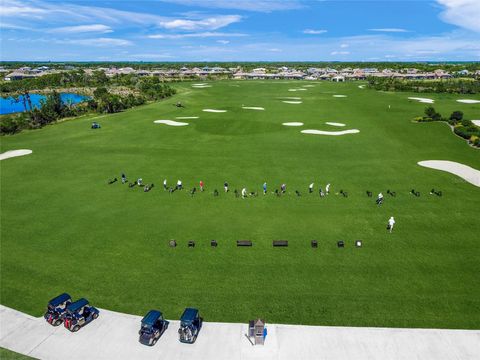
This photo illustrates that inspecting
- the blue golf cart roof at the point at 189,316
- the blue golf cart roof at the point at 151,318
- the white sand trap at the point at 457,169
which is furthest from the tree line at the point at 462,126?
the blue golf cart roof at the point at 151,318

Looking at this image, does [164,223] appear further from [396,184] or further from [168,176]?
[396,184]

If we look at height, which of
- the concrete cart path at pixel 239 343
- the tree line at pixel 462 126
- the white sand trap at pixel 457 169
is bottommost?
the concrete cart path at pixel 239 343

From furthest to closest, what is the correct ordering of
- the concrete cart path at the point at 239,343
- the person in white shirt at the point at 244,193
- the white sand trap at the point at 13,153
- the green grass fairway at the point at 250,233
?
the white sand trap at the point at 13,153 → the person in white shirt at the point at 244,193 → the green grass fairway at the point at 250,233 → the concrete cart path at the point at 239,343

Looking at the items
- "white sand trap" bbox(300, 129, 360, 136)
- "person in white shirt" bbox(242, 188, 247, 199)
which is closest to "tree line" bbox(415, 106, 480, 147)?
"white sand trap" bbox(300, 129, 360, 136)

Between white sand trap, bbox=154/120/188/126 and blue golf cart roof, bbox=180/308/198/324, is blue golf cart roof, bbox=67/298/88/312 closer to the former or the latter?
blue golf cart roof, bbox=180/308/198/324

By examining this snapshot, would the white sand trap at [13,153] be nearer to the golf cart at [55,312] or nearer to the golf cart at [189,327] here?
the golf cart at [55,312]
